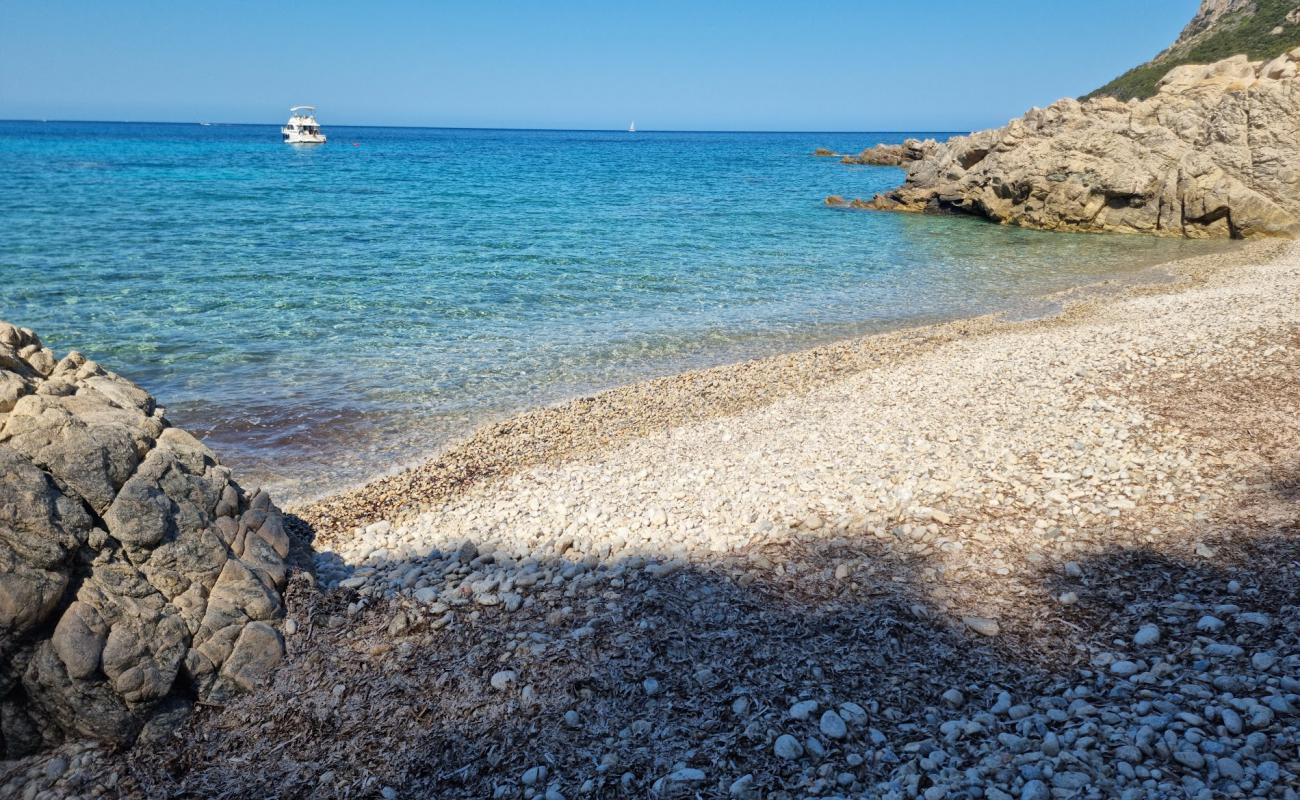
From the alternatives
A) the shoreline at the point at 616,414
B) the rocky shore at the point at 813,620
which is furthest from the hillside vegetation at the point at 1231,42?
the rocky shore at the point at 813,620

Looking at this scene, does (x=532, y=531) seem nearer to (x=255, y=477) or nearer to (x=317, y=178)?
(x=255, y=477)

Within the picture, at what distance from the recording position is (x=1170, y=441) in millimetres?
8578

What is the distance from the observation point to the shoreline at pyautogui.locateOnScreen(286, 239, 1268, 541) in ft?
30.4

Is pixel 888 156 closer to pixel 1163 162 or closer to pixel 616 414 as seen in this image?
pixel 1163 162

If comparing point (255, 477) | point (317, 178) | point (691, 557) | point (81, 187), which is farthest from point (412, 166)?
point (691, 557)

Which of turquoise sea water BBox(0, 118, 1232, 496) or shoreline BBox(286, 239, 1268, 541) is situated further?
turquoise sea water BBox(0, 118, 1232, 496)

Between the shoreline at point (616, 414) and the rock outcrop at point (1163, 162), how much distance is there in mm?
18617

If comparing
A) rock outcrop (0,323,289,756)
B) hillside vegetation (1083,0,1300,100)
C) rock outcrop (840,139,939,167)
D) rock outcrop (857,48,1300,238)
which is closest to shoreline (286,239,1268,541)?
rock outcrop (0,323,289,756)

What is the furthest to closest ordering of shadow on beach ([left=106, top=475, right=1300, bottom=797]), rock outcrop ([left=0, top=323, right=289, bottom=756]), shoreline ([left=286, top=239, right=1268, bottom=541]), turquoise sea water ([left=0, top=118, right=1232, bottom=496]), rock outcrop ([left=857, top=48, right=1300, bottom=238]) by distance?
rock outcrop ([left=857, top=48, right=1300, bottom=238]) < turquoise sea water ([left=0, top=118, right=1232, bottom=496]) < shoreline ([left=286, top=239, right=1268, bottom=541]) < rock outcrop ([left=0, top=323, right=289, bottom=756]) < shadow on beach ([left=106, top=475, right=1300, bottom=797])

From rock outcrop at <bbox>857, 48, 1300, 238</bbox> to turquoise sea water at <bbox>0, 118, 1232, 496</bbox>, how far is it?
2.66 meters

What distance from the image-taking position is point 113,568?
5473mm

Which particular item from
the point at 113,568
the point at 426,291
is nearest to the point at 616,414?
the point at 113,568

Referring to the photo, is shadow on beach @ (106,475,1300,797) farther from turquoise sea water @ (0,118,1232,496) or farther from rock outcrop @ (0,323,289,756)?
turquoise sea water @ (0,118,1232,496)

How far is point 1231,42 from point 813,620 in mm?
85806
